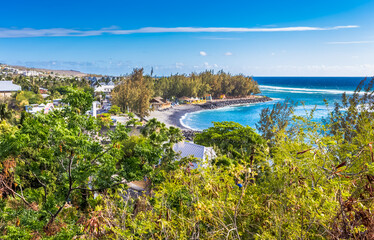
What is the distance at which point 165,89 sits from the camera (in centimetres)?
6306

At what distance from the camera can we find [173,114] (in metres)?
46.7

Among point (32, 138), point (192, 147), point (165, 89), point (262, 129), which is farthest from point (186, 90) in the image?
point (32, 138)

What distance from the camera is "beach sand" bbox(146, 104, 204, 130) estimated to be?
127ft

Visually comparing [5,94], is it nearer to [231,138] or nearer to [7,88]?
[7,88]

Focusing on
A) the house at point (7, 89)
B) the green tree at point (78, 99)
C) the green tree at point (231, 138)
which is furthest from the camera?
the house at point (7, 89)

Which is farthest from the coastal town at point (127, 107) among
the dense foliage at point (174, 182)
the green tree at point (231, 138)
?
the dense foliage at point (174, 182)

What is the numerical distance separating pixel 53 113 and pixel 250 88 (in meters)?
76.8

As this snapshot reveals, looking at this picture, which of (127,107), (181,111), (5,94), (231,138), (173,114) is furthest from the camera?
(181,111)

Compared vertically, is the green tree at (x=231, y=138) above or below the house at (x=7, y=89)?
below

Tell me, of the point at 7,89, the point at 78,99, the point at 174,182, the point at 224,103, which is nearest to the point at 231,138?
the point at 174,182

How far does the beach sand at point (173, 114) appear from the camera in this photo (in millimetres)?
38562

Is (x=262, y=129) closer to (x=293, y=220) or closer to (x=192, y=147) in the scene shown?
(x=192, y=147)

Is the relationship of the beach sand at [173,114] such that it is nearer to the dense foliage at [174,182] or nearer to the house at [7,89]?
the house at [7,89]

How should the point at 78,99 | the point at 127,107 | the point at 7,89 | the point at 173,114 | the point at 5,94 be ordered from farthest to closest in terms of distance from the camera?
the point at 173,114 < the point at 5,94 < the point at 7,89 < the point at 127,107 < the point at 78,99
